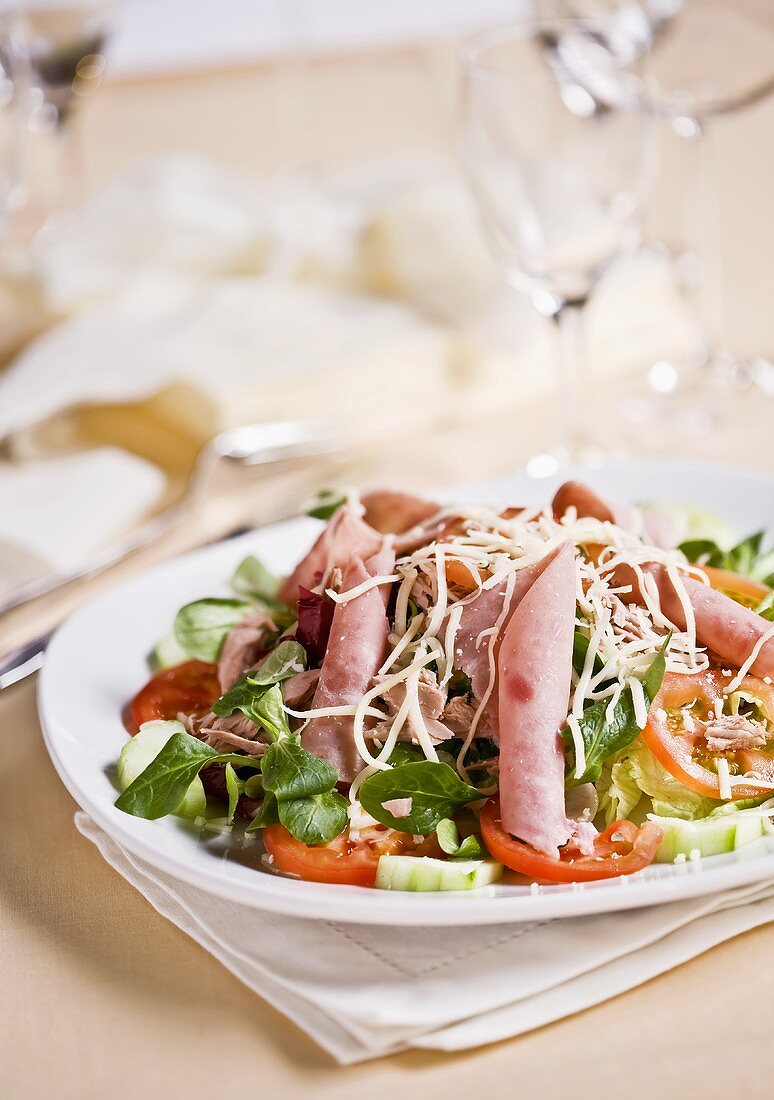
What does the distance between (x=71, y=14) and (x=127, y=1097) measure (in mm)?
3038

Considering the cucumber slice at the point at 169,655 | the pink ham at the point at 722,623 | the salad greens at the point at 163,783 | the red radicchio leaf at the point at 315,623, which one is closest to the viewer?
the salad greens at the point at 163,783

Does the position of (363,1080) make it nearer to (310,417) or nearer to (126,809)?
(126,809)

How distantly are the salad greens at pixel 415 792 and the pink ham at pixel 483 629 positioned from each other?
12 centimetres

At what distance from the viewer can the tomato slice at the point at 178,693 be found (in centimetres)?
175

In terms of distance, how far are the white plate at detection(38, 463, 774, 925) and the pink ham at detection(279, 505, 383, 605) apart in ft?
0.90

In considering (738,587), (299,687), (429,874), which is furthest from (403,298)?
(429,874)

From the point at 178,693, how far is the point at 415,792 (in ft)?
1.63

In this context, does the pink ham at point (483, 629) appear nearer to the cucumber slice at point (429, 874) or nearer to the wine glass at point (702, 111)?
the cucumber slice at point (429, 874)

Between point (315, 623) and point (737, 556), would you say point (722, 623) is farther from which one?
point (315, 623)

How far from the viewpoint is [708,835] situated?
1.37 m

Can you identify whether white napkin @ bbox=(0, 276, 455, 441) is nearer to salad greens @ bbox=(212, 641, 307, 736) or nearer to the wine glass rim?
the wine glass rim

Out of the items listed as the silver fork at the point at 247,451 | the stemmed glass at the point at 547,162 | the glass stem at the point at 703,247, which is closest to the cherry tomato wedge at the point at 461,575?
the silver fork at the point at 247,451

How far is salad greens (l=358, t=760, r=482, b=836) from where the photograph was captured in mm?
1438

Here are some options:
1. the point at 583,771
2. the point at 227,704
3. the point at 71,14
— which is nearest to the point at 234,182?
the point at 71,14
